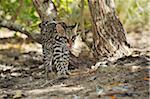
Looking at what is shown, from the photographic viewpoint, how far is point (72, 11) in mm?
8359

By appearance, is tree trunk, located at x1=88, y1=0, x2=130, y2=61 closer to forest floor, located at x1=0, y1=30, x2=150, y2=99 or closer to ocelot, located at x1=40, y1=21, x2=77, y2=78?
forest floor, located at x1=0, y1=30, x2=150, y2=99

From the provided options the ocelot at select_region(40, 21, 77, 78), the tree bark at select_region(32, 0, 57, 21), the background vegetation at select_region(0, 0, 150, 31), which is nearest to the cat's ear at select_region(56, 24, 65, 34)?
the ocelot at select_region(40, 21, 77, 78)

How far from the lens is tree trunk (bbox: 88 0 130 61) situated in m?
5.68

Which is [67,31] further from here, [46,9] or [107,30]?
[107,30]

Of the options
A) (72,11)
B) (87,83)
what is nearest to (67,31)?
(87,83)

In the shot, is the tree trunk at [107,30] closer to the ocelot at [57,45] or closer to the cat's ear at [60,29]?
the ocelot at [57,45]

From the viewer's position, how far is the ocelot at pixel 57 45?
5266mm

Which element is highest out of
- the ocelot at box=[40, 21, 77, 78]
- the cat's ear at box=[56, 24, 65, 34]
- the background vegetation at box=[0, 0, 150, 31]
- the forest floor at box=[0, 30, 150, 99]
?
the background vegetation at box=[0, 0, 150, 31]

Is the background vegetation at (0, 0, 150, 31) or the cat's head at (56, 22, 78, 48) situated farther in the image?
the background vegetation at (0, 0, 150, 31)

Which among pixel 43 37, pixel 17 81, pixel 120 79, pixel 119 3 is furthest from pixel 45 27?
pixel 119 3

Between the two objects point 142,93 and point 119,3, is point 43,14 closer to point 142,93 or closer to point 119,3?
point 142,93

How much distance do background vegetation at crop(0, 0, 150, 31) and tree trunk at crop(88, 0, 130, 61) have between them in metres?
1.09

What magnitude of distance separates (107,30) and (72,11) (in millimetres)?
2749

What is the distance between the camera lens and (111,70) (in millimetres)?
5141
